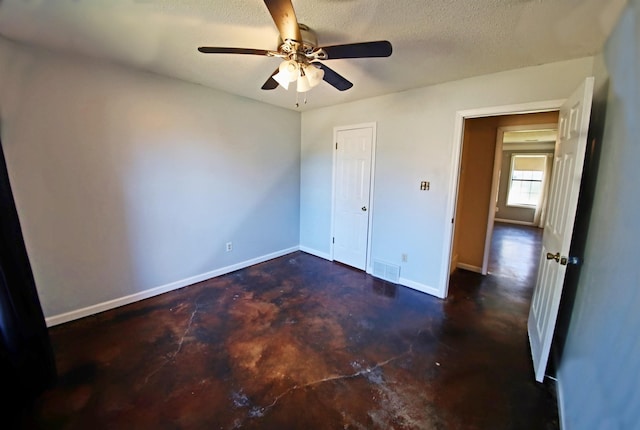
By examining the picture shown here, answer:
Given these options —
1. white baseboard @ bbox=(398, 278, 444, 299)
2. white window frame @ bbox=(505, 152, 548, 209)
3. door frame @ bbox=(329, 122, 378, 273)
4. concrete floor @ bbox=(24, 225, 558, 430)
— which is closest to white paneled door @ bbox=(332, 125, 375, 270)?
door frame @ bbox=(329, 122, 378, 273)

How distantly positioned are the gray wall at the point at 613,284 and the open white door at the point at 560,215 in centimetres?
10

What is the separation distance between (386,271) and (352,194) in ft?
3.81

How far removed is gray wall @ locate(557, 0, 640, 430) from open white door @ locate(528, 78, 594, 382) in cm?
10

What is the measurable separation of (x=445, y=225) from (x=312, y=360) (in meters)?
1.98

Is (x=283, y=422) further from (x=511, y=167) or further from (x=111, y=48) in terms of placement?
(x=511, y=167)

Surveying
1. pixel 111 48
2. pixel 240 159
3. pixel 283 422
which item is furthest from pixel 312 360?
pixel 111 48

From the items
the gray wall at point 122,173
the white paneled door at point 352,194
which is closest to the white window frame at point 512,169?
the white paneled door at point 352,194

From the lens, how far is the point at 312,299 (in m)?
2.91

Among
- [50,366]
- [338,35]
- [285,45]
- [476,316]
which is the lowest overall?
[476,316]

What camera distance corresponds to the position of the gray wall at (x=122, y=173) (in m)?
2.10

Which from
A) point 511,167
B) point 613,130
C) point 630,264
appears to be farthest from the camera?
point 511,167

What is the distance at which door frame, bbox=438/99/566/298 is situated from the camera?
2256 mm

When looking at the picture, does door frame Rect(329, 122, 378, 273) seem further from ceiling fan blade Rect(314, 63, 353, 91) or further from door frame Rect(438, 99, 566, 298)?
ceiling fan blade Rect(314, 63, 353, 91)

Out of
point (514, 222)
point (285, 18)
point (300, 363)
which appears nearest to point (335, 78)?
point (285, 18)
